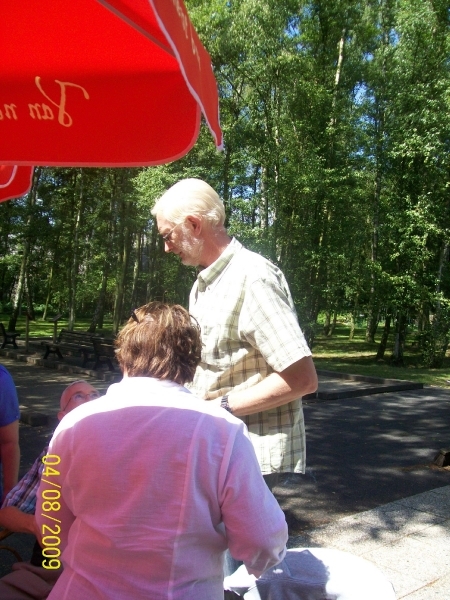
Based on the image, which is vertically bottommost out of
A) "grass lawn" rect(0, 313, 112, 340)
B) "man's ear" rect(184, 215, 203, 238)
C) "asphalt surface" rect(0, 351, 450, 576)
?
"asphalt surface" rect(0, 351, 450, 576)

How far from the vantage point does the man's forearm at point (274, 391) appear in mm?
2188

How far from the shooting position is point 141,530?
154 cm

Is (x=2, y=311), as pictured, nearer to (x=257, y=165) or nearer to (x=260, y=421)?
(x=257, y=165)

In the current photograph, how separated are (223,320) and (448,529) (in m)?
3.40

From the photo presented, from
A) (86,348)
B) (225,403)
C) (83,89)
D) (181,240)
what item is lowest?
(86,348)

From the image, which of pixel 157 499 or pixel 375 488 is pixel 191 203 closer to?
pixel 157 499

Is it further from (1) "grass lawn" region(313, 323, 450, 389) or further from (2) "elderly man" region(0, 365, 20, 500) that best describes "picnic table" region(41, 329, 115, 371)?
(2) "elderly man" region(0, 365, 20, 500)

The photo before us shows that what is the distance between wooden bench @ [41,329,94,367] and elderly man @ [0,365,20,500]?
12.7 m

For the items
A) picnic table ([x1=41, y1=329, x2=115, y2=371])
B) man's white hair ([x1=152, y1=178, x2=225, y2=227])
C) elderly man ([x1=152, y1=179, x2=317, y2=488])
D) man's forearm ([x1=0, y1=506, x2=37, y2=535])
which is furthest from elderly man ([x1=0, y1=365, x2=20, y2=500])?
picnic table ([x1=41, y1=329, x2=115, y2=371])

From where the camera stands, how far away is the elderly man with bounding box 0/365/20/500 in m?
2.93

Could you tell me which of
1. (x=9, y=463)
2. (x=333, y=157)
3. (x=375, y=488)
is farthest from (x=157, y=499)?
(x=333, y=157)

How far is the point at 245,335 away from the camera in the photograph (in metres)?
2.26

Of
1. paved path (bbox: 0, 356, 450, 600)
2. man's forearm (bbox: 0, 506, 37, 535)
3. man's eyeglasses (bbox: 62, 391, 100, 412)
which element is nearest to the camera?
man's forearm (bbox: 0, 506, 37, 535)

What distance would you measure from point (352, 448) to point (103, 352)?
7.89 m
